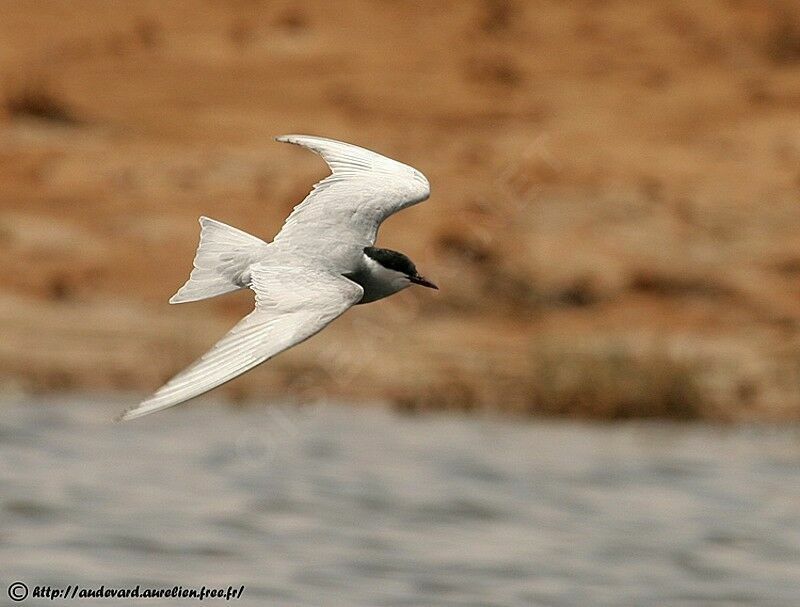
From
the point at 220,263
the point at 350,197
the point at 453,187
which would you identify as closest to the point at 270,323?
the point at 220,263

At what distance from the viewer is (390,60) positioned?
16984mm

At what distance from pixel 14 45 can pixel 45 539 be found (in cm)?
853

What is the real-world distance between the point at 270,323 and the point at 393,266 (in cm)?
63

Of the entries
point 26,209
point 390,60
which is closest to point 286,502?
point 26,209

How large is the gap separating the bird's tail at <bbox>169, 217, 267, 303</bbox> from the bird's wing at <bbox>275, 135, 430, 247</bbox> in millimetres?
122

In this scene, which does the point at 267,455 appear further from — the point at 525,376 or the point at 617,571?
the point at 617,571

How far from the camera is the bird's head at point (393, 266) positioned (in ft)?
17.7

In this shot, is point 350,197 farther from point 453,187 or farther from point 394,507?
point 453,187

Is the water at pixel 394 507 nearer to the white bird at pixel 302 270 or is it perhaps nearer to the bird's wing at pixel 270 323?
the white bird at pixel 302 270

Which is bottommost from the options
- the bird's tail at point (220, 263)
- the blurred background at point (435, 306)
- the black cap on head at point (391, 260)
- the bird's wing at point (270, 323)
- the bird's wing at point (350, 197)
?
the bird's wing at point (270, 323)

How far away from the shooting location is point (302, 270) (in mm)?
5207

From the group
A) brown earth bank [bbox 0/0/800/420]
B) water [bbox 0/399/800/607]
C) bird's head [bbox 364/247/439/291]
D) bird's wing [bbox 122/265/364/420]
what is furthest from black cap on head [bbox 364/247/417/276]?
brown earth bank [bbox 0/0/800/420]

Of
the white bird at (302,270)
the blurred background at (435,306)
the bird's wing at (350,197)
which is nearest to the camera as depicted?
the white bird at (302,270)

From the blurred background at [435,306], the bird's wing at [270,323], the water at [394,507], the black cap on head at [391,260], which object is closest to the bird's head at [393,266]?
the black cap on head at [391,260]
